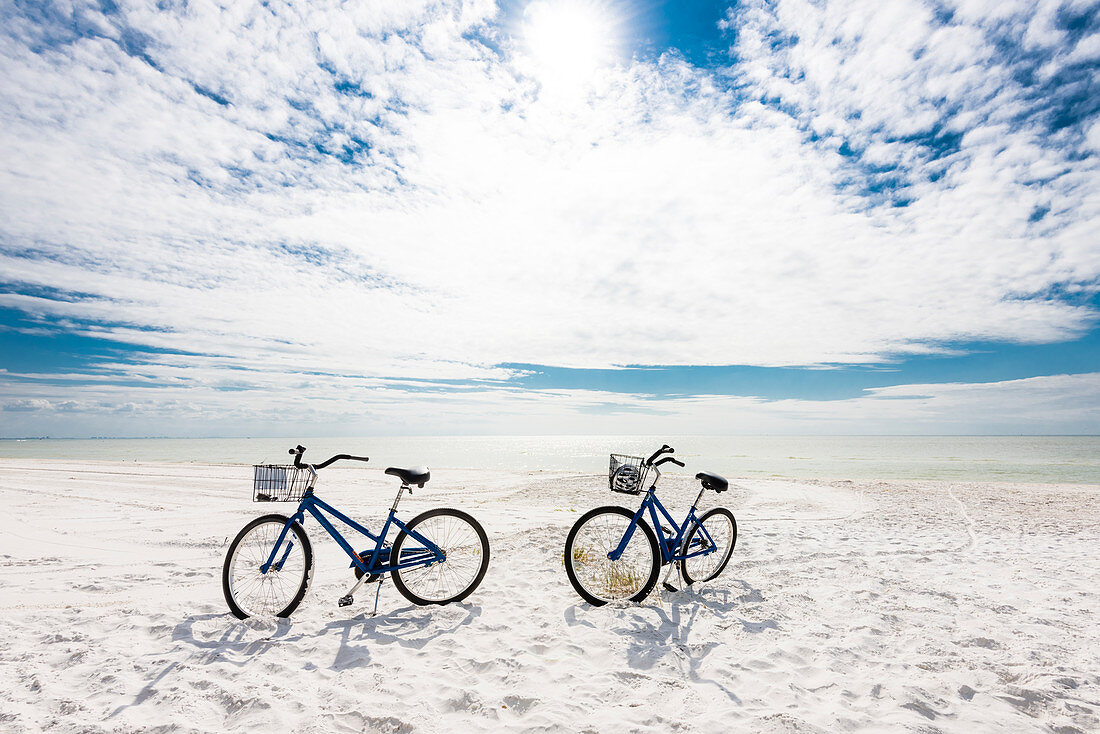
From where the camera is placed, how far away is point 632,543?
19.0 ft

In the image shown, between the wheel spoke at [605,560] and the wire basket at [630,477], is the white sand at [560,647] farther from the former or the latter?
the wire basket at [630,477]

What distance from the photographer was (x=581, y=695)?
3715 millimetres

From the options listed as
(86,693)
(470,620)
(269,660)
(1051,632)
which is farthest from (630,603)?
(86,693)

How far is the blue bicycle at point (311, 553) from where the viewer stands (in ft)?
16.0

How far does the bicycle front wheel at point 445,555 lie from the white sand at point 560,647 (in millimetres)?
218

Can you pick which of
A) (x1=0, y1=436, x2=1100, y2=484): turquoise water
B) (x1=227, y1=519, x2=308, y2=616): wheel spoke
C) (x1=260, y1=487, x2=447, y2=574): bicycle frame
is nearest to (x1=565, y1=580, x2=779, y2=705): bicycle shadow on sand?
(x1=260, y1=487, x2=447, y2=574): bicycle frame

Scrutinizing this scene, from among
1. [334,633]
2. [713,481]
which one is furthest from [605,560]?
[334,633]

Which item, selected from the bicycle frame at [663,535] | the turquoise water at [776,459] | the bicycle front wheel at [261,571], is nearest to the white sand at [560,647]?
the bicycle front wheel at [261,571]

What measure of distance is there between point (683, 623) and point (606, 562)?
4.21 ft

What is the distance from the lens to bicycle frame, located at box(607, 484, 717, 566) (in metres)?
5.52

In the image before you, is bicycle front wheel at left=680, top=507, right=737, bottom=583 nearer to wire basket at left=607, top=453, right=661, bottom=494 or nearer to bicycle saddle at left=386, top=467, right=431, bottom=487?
wire basket at left=607, top=453, right=661, bottom=494

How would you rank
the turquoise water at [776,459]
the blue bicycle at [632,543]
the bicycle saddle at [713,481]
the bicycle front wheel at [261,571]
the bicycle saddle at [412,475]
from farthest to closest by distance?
the turquoise water at [776,459], the bicycle saddle at [713,481], the blue bicycle at [632,543], the bicycle saddle at [412,475], the bicycle front wheel at [261,571]

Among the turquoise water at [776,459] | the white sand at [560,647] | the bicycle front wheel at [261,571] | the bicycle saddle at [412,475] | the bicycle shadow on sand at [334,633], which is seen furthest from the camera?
the turquoise water at [776,459]

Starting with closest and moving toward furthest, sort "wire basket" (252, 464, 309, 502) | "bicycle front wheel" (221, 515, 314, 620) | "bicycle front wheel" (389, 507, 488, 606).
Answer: "wire basket" (252, 464, 309, 502) → "bicycle front wheel" (221, 515, 314, 620) → "bicycle front wheel" (389, 507, 488, 606)
